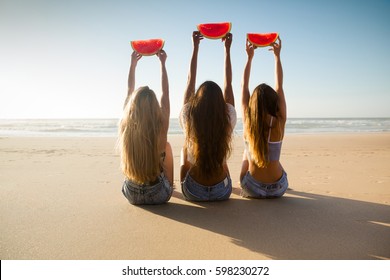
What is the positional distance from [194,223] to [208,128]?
3.53ft

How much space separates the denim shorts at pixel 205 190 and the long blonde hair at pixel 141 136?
49 cm

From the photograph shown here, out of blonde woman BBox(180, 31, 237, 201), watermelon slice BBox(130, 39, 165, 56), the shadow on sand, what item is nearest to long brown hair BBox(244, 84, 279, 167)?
blonde woman BBox(180, 31, 237, 201)

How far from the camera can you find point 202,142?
10.9 feet

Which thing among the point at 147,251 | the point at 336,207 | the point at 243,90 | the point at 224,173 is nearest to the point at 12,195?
the point at 147,251

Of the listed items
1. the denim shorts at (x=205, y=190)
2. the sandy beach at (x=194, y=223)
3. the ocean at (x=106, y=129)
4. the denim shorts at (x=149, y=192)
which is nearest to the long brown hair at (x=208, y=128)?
the denim shorts at (x=205, y=190)

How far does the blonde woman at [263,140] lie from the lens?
3.47 meters

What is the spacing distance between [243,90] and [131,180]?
1.91m

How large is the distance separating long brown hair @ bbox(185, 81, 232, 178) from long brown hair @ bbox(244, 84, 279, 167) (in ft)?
1.10

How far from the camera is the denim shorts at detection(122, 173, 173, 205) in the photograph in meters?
3.49

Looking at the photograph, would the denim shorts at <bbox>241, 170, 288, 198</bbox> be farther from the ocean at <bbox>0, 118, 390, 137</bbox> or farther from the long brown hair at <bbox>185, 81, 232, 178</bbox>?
the ocean at <bbox>0, 118, 390, 137</bbox>

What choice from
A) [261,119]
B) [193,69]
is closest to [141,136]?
[193,69]

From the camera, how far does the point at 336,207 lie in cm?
354

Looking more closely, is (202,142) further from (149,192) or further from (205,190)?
(149,192)
